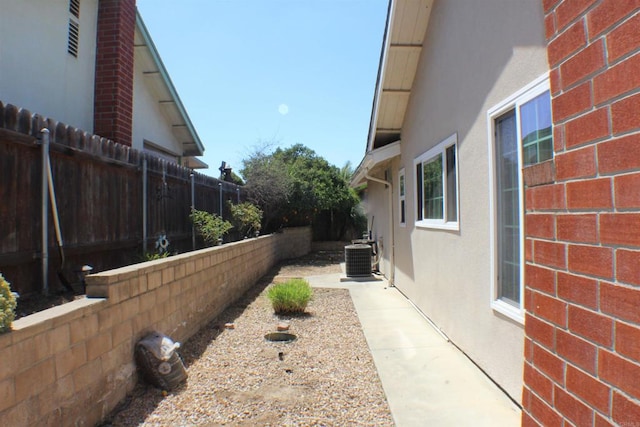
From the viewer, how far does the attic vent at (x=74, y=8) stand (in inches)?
255

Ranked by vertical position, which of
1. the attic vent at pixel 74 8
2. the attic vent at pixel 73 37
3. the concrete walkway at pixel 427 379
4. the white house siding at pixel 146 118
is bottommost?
the concrete walkway at pixel 427 379

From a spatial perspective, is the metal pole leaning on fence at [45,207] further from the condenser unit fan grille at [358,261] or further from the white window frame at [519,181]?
the condenser unit fan grille at [358,261]

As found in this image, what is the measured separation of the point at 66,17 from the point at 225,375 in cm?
602

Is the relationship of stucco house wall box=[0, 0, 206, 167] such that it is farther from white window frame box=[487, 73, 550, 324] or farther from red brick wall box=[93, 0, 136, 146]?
white window frame box=[487, 73, 550, 324]

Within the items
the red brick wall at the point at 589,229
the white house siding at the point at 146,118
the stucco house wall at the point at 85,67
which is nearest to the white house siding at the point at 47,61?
the stucco house wall at the point at 85,67

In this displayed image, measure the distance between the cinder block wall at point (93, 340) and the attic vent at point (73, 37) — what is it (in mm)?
4038

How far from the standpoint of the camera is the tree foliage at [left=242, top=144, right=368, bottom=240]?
14.2 meters

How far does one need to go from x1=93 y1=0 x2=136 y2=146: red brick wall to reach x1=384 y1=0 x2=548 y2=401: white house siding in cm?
A: 507

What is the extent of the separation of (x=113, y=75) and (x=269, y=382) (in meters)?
5.81

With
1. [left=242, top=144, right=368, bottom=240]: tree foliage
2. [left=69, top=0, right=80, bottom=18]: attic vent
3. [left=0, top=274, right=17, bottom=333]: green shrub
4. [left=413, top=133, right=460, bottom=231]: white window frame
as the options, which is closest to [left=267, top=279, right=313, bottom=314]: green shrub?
[left=413, top=133, right=460, bottom=231]: white window frame

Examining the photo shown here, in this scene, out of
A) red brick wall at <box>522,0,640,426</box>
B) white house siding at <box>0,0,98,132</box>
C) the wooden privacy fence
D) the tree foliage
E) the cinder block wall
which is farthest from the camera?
the tree foliage

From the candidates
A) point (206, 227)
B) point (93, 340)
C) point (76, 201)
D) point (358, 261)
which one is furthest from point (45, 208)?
point (358, 261)

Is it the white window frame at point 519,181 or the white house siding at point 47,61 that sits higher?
the white house siding at point 47,61

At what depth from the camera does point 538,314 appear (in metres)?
1.47
